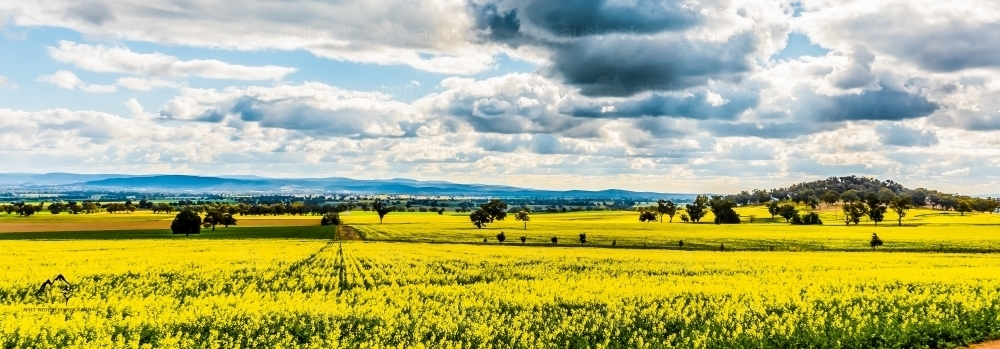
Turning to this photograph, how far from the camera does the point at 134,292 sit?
29281 mm

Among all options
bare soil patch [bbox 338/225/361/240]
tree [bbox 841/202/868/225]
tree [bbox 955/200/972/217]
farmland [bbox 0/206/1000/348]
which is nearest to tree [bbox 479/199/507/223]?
bare soil patch [bbox 338/225/361/240]

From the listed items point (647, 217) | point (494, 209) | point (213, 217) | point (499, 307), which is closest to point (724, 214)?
point (647, 217)

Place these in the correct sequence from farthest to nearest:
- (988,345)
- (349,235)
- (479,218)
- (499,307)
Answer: (479,218), (349,235), (499,307), (988,345)

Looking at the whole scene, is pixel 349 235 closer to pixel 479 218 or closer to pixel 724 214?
pixel 479 218

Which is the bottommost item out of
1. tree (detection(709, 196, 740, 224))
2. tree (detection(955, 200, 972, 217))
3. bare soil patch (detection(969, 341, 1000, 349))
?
bare soil patch (detection(969, 341, 1000, 349))

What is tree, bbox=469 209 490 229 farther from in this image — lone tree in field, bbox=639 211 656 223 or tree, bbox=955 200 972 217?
tree, bbox=955 200 972 217

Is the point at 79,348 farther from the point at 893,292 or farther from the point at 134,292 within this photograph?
the point at 893,292

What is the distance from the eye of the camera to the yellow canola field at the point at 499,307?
18219mm

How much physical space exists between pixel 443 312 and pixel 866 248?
62884 mm

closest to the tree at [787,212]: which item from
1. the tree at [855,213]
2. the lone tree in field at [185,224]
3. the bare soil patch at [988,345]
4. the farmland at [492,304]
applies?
the tree at [855,213]

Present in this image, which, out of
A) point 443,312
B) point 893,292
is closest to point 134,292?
point 443,312

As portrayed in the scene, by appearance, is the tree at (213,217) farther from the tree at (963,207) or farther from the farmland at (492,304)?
the tree at (963,207)

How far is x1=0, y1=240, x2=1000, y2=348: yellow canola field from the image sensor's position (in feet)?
59.8

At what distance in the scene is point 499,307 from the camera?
23.2 metres
